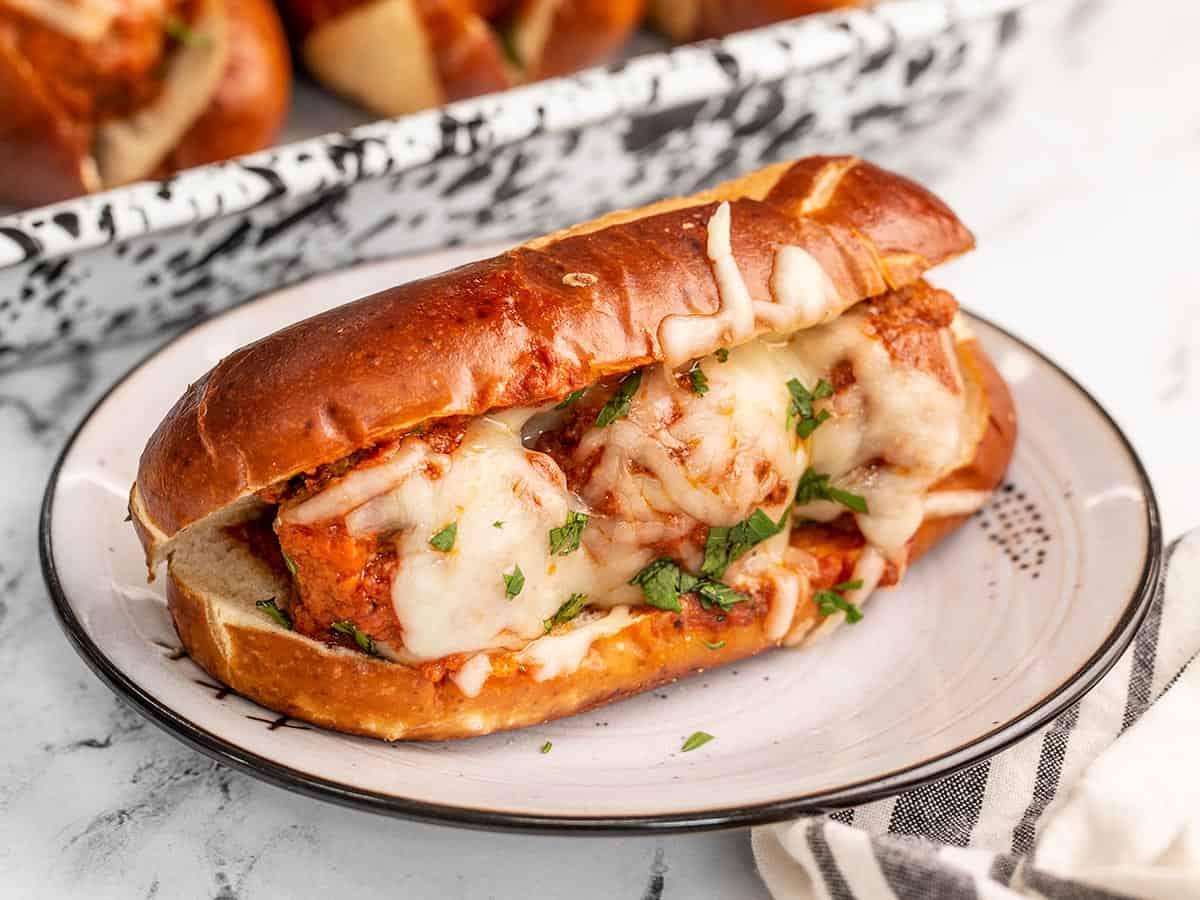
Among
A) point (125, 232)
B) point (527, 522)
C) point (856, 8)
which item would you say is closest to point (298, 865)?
point (527, 522)

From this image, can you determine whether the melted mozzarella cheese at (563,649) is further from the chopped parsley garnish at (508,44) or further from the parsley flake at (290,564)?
the chopped parsley garnish at (508,44)

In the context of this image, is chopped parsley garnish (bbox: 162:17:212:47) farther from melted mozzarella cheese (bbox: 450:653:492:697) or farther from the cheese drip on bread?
melted mozzarella cheese (bbox: 450:653:492:697)

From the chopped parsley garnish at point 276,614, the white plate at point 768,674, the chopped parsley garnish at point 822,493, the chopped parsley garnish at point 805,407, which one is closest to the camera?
the white plate at point 768,674

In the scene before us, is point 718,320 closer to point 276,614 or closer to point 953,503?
point 953,503

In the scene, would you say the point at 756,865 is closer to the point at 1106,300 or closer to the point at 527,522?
the point at 527,522

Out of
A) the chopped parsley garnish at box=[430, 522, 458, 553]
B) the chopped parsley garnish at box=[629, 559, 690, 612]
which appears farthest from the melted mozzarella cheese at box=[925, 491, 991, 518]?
the chopped parsley garnish at box=[430, 522, 458, 553]

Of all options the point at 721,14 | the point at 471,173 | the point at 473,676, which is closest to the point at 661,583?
the point at 473,676

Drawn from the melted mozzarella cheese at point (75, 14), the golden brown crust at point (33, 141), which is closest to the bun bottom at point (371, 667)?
the golden brown crust at point (33, 141)
